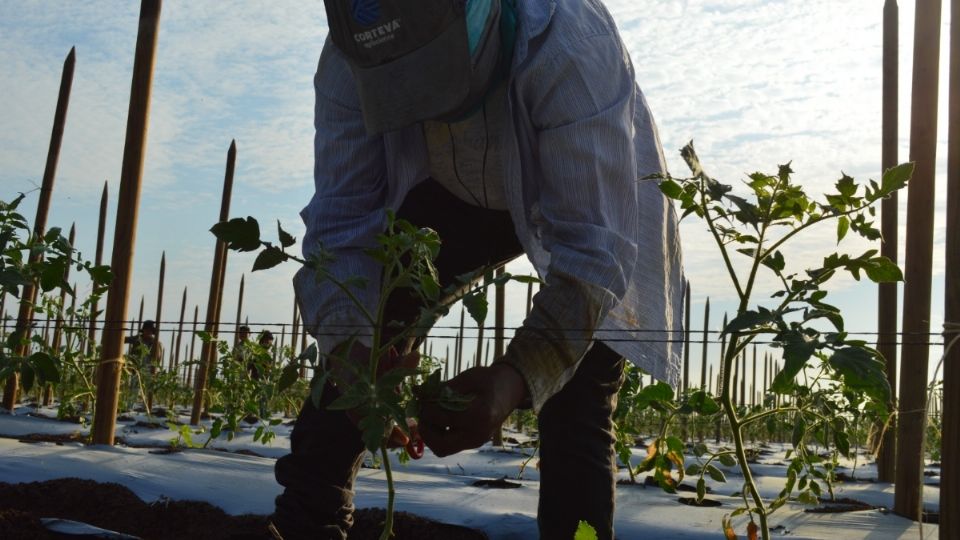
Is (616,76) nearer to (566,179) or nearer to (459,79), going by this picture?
(566,179)

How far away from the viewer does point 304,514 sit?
1736 millimetres

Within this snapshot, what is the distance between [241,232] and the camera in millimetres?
1271

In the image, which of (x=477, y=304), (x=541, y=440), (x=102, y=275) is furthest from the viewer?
(x=102, y=275)

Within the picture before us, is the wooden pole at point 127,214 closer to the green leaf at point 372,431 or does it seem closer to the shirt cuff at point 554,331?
the shirt cuff at point 554,331

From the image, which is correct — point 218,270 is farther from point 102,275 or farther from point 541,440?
point 541,440

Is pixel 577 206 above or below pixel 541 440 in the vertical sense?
above

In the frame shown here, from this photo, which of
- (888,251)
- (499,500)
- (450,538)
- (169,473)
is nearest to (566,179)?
(450,538)

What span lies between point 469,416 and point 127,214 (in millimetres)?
2955

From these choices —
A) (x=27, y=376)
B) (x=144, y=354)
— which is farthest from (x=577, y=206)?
(x=144, y=354)

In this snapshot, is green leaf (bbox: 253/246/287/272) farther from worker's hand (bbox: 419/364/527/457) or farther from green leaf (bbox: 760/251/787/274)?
green leaf (bbox: 760/251/787/274)

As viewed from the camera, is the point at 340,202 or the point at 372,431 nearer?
the point at 372,431

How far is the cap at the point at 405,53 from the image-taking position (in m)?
1.31

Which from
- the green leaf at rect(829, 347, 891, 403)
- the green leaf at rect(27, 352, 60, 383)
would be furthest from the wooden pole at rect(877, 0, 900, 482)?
the green leaf at rect(27, 352, 60, 383)

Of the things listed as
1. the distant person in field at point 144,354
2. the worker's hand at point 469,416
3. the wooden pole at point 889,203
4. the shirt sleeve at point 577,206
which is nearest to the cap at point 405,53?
the shirt sleeve at point 577,206
